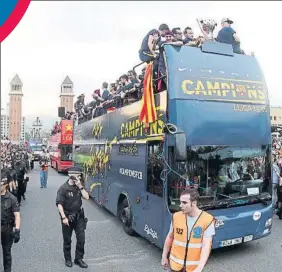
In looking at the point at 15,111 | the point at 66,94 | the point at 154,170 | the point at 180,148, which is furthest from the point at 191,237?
the point at 66,94

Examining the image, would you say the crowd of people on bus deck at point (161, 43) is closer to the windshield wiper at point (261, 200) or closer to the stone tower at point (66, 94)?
the windshield wiper at point (261, 200)

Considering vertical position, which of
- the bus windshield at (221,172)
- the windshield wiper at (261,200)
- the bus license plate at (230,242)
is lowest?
the bus license plate at (230,242)

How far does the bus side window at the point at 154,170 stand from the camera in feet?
18.9

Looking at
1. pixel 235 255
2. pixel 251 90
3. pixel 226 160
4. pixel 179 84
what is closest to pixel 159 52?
pixel 179 84

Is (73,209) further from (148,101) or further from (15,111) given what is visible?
(15,111)

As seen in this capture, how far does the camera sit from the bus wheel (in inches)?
289

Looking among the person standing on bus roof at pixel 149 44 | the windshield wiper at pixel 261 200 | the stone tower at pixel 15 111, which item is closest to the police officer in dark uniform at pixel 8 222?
the person standing on bus roof at pixel 149 44

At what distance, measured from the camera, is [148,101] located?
617 cm

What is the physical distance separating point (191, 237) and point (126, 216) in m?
4.59

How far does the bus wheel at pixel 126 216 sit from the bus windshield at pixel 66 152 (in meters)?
16.4

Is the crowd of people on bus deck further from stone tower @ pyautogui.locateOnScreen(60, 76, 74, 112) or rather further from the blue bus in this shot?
stone tower @ pyautogui.locateOnScreen(60, 76, 74, 112)

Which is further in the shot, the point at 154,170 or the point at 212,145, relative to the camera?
the point at 154,170

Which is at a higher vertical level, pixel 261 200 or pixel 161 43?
pixel 161 43

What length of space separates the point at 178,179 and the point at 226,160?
2.82 feet
